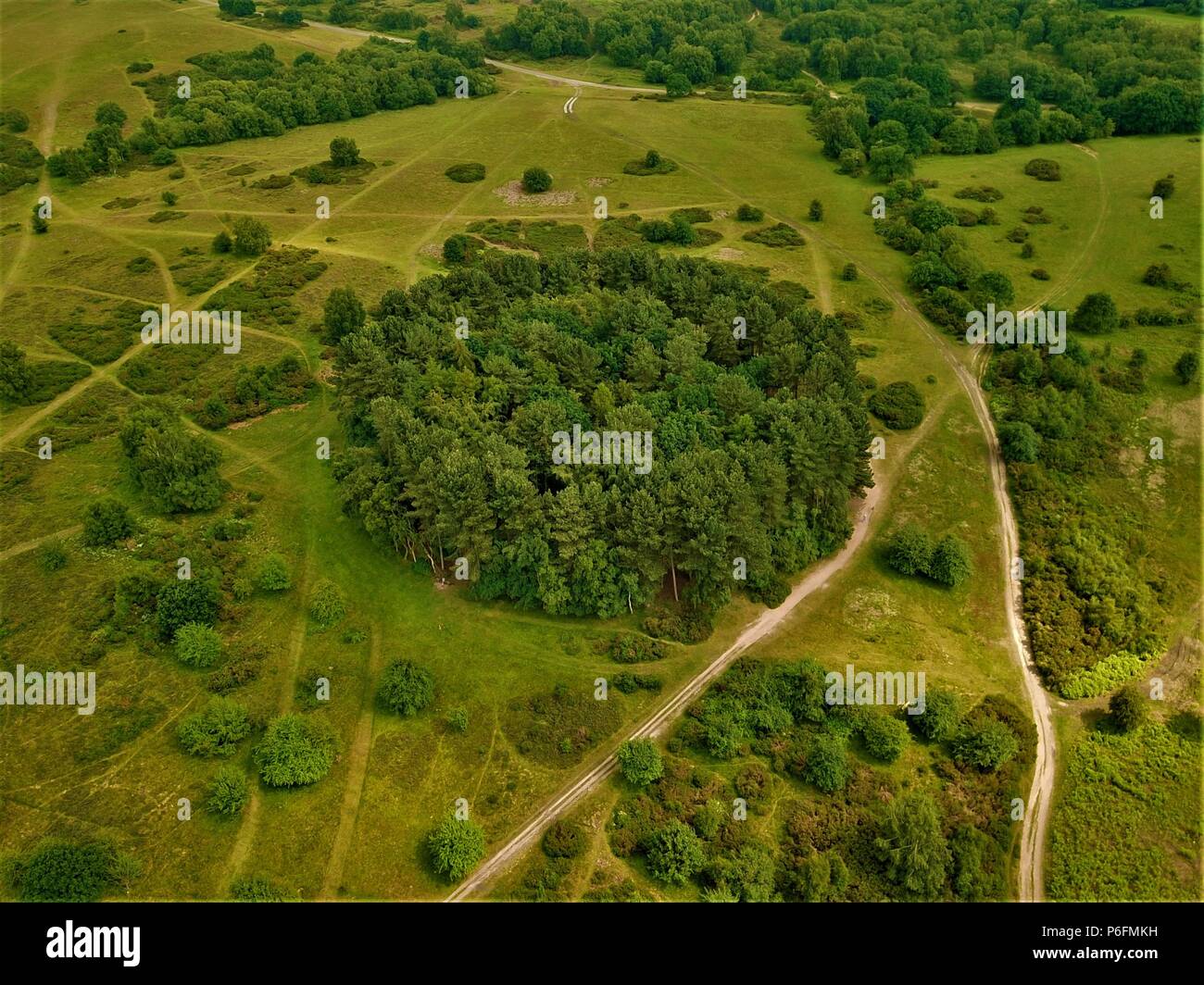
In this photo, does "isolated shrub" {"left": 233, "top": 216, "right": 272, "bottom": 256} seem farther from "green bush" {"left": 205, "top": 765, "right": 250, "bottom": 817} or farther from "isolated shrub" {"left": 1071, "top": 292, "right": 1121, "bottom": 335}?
"isolated shrub" {"left": 1071, "top": 292, "right": 1121, "bottom": 335}

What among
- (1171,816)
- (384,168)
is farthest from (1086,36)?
(1171,816)

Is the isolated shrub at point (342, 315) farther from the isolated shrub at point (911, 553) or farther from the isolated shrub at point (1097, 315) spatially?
the isolated shrub at point (1097, 315)

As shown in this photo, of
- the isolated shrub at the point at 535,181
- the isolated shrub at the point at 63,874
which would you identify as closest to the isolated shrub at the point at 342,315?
the isolated shrub at the point at 535,181

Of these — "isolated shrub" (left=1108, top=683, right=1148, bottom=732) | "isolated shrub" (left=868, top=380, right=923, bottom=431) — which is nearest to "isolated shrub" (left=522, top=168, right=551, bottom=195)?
"isolated shrub" (left=868, top=380, right=923, bottom=431)

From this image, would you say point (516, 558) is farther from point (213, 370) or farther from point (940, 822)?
point (213, 370)

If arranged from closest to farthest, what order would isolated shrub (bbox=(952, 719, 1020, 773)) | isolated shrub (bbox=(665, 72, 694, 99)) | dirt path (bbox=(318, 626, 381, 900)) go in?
dirt path (bbox=(318, 626, 381, 900)), isolated shrub (bbox=(952, 719, 1020, 773)), isolated shrub (bbox=(665, 72, 694, 99))

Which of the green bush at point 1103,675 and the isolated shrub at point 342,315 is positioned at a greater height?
the isolated shrub at point 342,315
